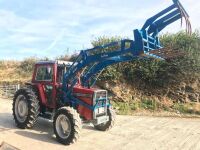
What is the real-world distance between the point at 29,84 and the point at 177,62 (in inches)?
401

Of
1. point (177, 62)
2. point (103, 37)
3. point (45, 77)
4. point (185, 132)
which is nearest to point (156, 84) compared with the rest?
point (177, 62)

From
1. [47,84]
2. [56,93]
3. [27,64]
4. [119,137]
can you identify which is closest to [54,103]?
[56,93]

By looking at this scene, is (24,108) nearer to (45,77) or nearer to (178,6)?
(45,77)

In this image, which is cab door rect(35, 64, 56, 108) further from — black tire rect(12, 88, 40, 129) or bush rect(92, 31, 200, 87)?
bush rect(92, 31, 200, 87)

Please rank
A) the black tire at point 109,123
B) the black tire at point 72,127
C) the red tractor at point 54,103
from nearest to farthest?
the black tire at point 72,127
the red tractor at point 54,103
the black tire at point 109,123

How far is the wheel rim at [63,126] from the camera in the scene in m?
8.98

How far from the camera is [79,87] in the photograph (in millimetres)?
10164

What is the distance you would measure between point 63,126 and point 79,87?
163cm

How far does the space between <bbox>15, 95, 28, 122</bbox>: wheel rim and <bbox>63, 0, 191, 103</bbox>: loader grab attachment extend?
1726 millimetres

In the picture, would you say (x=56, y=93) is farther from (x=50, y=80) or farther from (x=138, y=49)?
(x=138, y=49)

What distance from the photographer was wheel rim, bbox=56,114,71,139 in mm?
8977

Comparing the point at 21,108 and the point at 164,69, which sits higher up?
the point at 164,69

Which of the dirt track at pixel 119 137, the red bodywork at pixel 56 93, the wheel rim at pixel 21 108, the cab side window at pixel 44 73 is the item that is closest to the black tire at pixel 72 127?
the dirt track at pixel 119 137

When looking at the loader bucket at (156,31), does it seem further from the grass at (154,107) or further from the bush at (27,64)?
the bush at (27,64)
